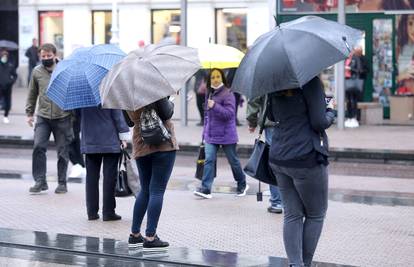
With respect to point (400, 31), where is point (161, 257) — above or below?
below

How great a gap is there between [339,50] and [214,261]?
7.49ft

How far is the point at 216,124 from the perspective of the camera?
1195cm

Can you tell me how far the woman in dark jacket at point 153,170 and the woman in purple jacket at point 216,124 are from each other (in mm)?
3198

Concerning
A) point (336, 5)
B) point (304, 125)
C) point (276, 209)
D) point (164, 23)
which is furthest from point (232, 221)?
point (164, 23)

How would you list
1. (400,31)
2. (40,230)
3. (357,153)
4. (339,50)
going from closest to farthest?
(339,50) → (40,230) → (357,153) → (400,31)

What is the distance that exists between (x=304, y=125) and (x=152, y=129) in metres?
1.73

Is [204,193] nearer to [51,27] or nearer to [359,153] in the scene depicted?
[359,153]

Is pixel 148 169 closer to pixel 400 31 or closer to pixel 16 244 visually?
pixel 16 244

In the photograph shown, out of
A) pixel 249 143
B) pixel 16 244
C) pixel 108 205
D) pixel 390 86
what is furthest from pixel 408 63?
pixel 16 244

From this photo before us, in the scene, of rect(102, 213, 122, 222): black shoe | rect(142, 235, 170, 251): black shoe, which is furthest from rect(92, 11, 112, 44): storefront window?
rect(142, 235, 170, 251): black shoe

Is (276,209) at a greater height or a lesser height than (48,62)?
lesser

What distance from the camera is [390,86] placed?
76.6 ft

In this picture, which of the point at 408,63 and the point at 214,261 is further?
the point at 408,63

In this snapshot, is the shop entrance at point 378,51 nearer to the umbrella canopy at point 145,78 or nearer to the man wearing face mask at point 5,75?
the man wearing face mask at point 5,75
